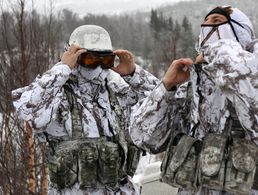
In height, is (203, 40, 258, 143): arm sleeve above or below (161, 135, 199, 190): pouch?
above

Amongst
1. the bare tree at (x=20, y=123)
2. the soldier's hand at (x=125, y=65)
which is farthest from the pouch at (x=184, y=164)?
the bare tree at (x=20, y=123)

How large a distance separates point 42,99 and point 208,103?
3.74 feet

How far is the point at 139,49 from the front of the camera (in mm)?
71125

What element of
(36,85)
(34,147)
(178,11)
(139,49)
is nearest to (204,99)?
(36,85)

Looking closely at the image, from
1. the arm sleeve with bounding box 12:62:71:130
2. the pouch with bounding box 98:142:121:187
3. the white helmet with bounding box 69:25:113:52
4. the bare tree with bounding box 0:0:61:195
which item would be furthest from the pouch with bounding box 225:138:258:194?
the bare tree with bounding box 0:0:61:195

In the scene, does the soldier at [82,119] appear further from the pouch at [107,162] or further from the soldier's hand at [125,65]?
the soldier's hand at [125,65]

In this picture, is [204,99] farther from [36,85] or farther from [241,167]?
[36,85]

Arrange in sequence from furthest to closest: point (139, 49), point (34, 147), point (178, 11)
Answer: point (178, 11), point (139, 49), point (34, 147)

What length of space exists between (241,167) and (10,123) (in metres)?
3.85

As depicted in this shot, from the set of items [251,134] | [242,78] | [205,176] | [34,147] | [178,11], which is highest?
[242,78]

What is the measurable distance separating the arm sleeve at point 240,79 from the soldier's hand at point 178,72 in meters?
0.30

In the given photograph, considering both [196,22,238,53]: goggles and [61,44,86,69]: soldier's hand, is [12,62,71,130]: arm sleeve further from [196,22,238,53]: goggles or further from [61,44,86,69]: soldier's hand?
[196,22,238,53]: goggles

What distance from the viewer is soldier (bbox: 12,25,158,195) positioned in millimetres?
3414

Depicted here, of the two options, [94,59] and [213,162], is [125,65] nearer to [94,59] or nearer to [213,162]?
[94,59]
